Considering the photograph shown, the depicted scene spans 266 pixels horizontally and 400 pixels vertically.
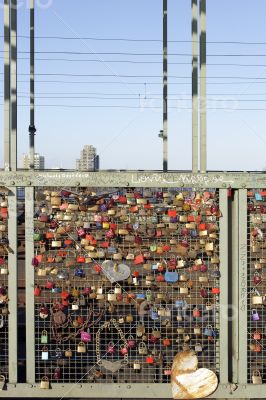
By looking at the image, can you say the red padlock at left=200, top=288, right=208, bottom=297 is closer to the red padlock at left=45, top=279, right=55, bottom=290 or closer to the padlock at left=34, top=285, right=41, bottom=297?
the red padlock at left=45, top=279, right=55, bottom=290

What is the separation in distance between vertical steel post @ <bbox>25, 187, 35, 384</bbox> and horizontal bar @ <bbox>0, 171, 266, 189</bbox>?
12 centimetres

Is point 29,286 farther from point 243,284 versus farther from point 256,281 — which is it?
point 256,281

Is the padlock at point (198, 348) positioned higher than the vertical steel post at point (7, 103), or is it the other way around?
the vertical steel post at point (7, 103)

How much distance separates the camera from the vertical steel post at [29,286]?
3.83 metres

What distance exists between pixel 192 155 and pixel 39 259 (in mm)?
1572

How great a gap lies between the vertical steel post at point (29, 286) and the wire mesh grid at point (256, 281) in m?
1.75

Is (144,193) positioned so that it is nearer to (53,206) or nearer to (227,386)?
(53,206)

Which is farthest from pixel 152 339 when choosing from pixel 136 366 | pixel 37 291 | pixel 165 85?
pixel 165 85

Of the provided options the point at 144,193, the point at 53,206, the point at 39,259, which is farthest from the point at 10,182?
the point at 144,193

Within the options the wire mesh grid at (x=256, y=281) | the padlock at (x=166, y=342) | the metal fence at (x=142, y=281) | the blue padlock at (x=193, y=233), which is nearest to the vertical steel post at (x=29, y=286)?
the metal fence at (x=142, y=281)

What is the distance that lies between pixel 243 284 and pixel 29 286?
171 cm

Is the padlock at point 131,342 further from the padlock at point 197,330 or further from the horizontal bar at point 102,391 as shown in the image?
the padlock at point 197,330

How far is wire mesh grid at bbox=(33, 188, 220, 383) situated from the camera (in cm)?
390

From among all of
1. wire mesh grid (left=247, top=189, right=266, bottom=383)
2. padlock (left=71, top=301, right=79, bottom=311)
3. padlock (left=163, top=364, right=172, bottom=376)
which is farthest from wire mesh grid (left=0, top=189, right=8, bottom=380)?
wire mesh grid (left=247, top=189, right=266, bottom=383)
